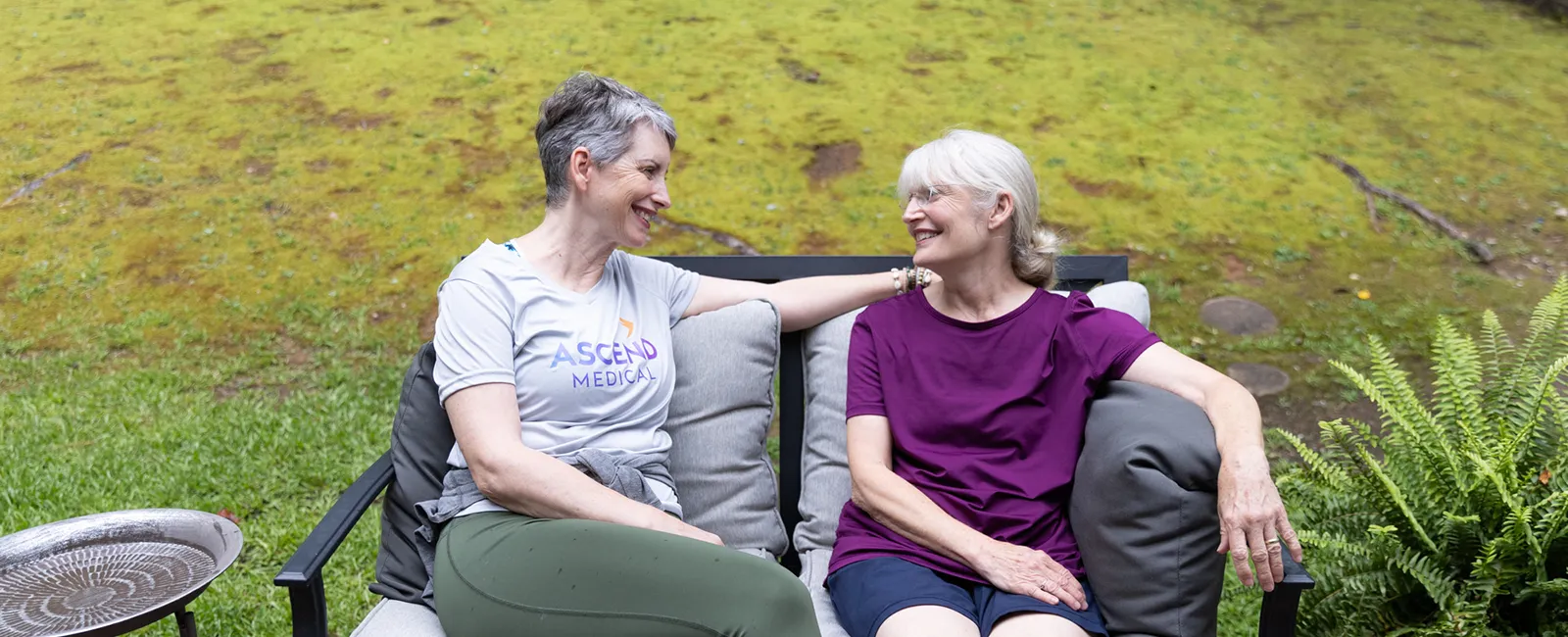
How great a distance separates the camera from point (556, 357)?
2123 mm

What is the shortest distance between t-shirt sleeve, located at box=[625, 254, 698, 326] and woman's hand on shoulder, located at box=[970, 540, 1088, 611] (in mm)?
902

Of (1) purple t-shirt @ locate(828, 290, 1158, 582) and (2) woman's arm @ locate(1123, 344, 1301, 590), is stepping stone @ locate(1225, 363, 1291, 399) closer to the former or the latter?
(1) purple t-shirt @ locate(828, 290, 1158, 582)

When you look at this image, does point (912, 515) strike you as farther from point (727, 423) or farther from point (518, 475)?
point (518, 475)

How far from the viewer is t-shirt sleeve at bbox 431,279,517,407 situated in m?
2.02

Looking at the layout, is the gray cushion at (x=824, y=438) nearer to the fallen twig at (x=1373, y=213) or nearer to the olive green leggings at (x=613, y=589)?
the olive green leggings at (x=613, y=589)

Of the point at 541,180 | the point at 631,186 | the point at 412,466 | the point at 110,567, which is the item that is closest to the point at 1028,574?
the point at 631,186

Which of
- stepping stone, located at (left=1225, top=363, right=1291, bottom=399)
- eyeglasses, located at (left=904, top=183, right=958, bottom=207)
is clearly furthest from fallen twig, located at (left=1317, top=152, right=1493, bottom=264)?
eyeglasses, located at (left=904, top=183, right=958, bottom=207)

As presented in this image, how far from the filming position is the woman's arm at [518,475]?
6.41 feet

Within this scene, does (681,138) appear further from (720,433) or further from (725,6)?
(720,433)

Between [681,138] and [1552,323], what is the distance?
377 centimetres

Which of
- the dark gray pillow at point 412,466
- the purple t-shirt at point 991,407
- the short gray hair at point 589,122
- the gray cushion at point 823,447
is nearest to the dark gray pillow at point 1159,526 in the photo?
the purple t-shirt at point 991,407

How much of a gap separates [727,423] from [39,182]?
415 cm

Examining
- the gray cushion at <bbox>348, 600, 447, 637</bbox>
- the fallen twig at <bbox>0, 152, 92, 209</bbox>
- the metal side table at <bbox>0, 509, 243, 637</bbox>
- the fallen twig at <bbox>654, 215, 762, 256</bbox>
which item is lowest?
the fallen twig at <bbox>654, 215, 762, 256</bbox>

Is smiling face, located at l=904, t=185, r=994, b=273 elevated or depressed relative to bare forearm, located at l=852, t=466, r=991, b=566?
elevated
